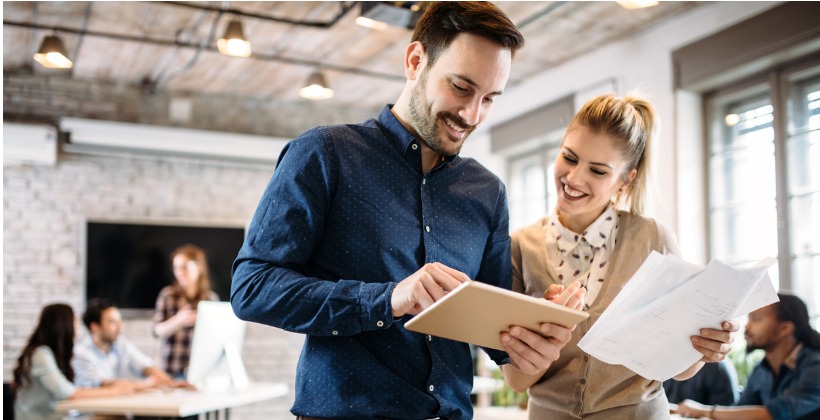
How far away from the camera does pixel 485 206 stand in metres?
1.58

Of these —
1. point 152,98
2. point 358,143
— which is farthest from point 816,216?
point 152,98

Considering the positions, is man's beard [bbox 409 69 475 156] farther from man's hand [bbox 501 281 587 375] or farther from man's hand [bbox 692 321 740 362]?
man's hand [bbox 692 321 740 362]

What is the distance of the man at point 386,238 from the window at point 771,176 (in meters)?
3.53

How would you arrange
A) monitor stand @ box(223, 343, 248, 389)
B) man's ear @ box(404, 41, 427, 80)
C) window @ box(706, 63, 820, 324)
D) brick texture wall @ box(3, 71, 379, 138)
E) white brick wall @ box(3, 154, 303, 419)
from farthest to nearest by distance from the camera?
brick texture wall @ box(3, 71, 379, 138) < white brick wall @ box(3, 154, 303, 419) < window @ box(706, 63, 820, 324) < monitor stand @ box(223, 343, 248, 389) < man's ear @ box(404, 41, 427, 80)

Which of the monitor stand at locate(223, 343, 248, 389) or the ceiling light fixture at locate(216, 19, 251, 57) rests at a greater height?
the ceiling light fixture at locate(216, 19, 251, 57)

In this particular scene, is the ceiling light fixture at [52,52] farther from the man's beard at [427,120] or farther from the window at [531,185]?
the man's beard at [427,120]

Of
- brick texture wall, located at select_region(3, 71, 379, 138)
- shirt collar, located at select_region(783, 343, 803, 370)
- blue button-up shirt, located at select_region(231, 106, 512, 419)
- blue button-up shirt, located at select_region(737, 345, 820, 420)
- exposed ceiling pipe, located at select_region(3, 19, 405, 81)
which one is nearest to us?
blue button-up shirt, located at select_region(231, 106, 512, 419)

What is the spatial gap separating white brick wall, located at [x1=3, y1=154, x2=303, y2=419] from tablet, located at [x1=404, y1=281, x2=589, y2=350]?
6.18 metres

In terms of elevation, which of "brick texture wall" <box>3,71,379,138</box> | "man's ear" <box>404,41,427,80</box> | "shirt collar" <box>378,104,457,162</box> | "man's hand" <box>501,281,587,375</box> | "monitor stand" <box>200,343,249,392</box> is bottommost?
"monitor stand" <box>200,343,249,392</box>

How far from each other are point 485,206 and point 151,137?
5858mm

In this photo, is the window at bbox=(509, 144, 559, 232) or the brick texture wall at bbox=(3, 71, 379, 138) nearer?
the window at bbox=(509, 144, 559, 232)

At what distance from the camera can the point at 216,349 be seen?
168 inches

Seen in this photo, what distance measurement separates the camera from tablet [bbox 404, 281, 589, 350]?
111 cm

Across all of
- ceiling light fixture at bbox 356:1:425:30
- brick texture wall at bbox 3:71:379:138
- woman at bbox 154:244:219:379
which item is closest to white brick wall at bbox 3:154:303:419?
brick texture wall at bbox 3:71:379:138
